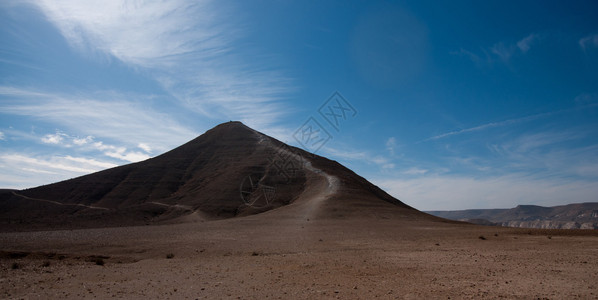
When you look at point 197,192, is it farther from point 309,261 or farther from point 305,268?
point 305,268

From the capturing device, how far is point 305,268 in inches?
560

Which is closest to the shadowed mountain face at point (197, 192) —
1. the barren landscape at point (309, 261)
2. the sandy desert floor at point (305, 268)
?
the barren landscape at point (309, 261)

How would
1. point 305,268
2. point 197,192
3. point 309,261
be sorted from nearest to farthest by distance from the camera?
point 305,268 → point 309,261 → point 197,192

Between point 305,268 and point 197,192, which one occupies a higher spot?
point 197,192

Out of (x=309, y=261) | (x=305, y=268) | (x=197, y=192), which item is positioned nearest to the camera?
(x=305, y=268)

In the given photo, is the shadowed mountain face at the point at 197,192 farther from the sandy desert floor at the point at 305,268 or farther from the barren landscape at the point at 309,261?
the sandy desert floor at the point at 305,268

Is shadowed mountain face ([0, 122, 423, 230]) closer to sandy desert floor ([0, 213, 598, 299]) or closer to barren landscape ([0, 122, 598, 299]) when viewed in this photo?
barren landscape ([0, 122, 598, 299])

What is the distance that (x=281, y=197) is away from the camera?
60.9 metres

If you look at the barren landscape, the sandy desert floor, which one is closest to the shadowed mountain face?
the barren landscape

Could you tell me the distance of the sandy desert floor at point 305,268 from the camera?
1014cm

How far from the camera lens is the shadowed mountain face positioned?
5078 centimetres

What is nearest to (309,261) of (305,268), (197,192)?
(305,268)

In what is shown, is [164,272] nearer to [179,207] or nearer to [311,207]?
[311,207]

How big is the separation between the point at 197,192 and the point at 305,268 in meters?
56.2
